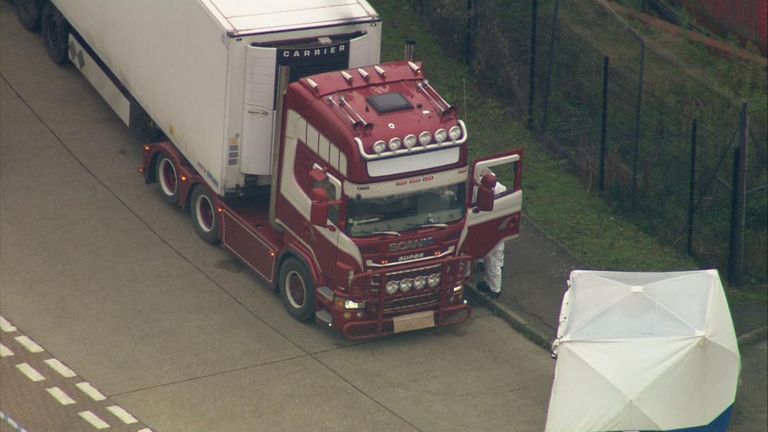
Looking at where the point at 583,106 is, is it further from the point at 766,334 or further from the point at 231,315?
the point at 231,315

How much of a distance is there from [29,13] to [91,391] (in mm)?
10784

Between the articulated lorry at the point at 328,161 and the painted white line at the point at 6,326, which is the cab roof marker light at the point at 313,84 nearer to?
the articulated lorry at the point at 328,161

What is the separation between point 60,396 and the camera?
20281 millimetres

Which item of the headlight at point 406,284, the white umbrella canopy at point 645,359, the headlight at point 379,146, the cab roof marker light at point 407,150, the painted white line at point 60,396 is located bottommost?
the painted white line at point 60,396

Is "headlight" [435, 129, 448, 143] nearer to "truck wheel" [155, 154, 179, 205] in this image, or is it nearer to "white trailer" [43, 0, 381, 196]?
"white trailer" [43, 0, 381, 196]

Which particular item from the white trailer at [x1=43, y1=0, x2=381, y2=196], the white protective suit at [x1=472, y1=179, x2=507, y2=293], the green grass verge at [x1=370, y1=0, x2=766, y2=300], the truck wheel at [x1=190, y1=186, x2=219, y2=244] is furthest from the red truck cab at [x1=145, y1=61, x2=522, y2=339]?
the green grass verge at [x1=370, y1=0, x2=766, y2=300]

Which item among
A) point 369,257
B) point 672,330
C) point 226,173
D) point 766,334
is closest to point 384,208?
point 369,257

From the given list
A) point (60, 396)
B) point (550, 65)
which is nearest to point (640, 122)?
point (550, 65)

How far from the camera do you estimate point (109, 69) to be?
25641 millimetres

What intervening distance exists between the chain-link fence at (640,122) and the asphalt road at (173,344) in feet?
13.8

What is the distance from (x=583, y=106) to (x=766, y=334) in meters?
5.59

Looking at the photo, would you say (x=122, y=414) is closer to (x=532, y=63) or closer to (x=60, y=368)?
(x=60, y=368)

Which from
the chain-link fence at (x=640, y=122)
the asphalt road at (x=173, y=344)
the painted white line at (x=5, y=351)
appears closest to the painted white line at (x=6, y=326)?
the asphalt road at (x=173, y=344)

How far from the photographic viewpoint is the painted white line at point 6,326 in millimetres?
21641
